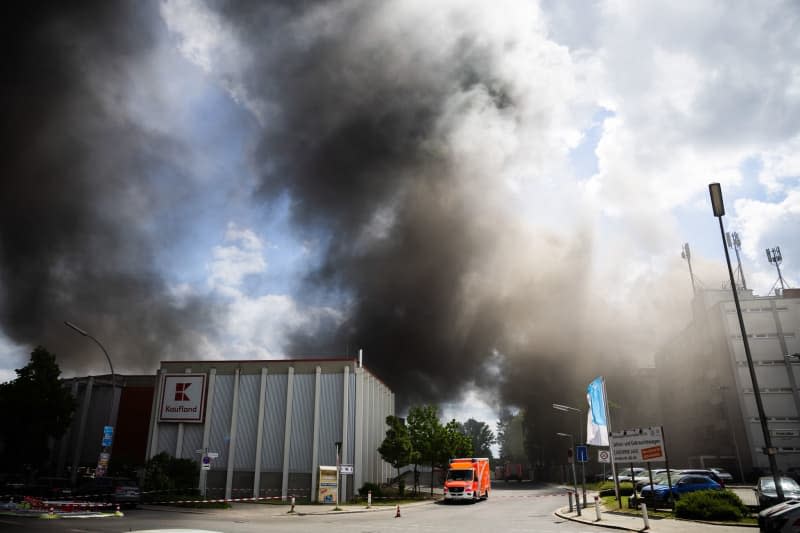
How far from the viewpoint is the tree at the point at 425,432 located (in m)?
48.8

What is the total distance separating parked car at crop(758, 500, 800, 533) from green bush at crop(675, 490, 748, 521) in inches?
310

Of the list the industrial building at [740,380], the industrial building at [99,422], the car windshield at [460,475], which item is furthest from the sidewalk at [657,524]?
the industrial building at [99,422]

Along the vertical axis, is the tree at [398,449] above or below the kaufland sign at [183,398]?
below

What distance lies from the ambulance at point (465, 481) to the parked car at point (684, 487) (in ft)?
39.1

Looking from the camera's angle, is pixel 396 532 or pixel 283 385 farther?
pixel 283 385

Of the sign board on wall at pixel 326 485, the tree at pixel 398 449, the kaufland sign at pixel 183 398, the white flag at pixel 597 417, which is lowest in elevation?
the sign board on wall at pixel 326 485

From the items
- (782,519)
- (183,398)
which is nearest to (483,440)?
(183,398)

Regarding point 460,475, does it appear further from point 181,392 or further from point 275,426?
point 181,392

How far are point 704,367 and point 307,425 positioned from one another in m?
61.2

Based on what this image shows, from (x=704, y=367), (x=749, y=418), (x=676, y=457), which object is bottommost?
(x=676, y=457)

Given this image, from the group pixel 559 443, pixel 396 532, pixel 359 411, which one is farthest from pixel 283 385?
pixel 559 443

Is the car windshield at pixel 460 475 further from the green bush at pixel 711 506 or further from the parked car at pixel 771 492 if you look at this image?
the parked car at pixel 771 492

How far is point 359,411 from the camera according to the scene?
143ft

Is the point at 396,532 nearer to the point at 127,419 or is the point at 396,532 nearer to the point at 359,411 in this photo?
the point at 359,411
